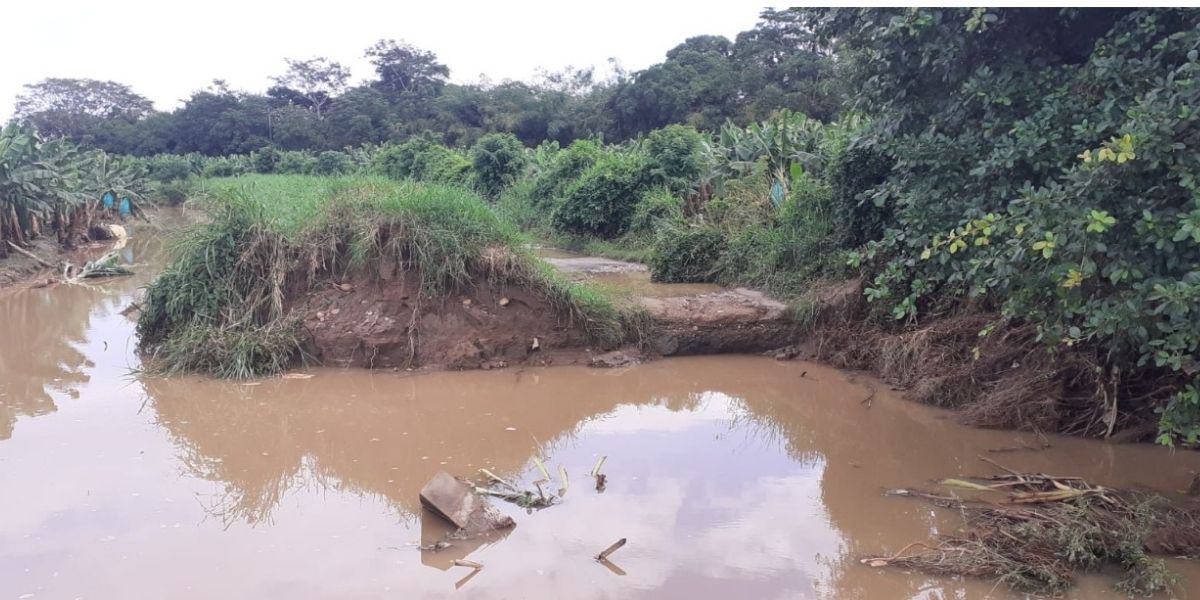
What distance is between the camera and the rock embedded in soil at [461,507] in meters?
4.08

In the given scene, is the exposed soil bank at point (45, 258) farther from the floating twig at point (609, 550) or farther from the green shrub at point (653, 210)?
the floating twig at point (609, 550)

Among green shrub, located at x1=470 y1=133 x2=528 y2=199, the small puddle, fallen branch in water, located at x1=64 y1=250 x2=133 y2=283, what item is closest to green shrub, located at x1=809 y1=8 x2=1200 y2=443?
the small puddle

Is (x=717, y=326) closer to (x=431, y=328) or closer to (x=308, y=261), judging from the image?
(x=431, y=328)

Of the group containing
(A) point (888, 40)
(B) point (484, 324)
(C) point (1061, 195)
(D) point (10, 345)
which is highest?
(A) point (888, 40)

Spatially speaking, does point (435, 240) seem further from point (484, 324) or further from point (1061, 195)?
point (1061, 195)

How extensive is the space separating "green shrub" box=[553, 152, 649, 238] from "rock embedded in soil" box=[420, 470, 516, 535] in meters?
9.67

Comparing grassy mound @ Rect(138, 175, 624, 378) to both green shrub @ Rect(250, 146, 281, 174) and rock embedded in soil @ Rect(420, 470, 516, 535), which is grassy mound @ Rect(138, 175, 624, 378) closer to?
rock embedded in soil @ Rect(420, 470, 516, 535)

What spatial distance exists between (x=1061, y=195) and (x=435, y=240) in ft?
16.3

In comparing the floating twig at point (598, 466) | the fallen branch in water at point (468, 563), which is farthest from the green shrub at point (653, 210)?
the fallen branch in water at point (468, 563)

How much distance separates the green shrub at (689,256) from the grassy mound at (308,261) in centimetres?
211

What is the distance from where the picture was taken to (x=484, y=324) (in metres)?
7.38

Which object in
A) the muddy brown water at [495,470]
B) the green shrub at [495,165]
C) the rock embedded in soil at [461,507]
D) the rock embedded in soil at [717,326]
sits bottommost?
the muddy brown water at [495,470]

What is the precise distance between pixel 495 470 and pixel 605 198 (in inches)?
364

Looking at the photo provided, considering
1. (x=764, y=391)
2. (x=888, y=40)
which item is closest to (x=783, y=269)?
(x=764, y=391)
